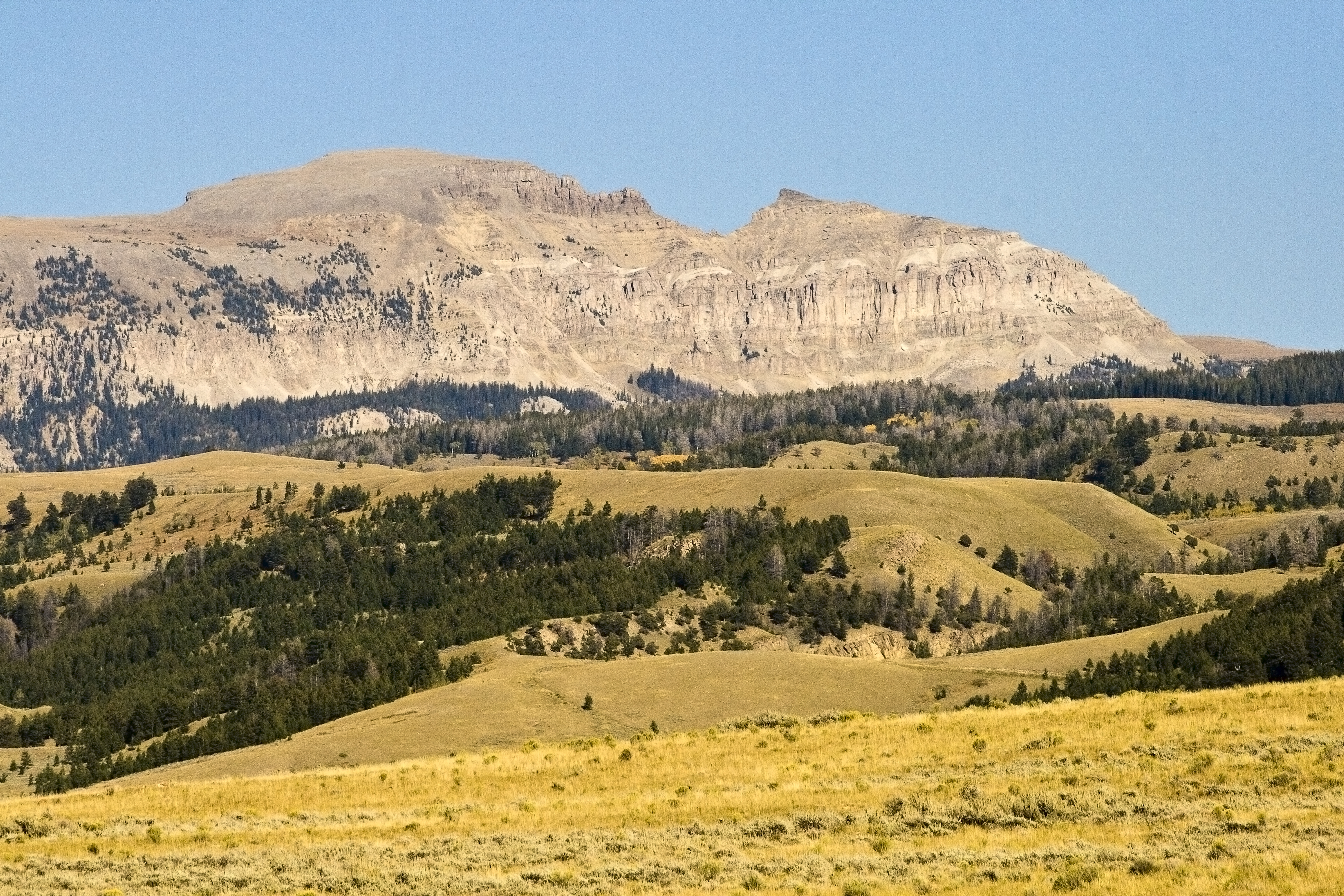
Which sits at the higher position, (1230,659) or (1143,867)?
(1143,867)

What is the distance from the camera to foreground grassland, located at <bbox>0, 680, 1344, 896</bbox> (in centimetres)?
4538

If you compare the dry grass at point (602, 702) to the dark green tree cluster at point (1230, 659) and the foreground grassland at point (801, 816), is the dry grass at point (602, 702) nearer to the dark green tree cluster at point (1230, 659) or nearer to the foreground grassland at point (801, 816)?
the dark green tree cluster at point (1230, 659)

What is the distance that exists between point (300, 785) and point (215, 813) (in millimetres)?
6957

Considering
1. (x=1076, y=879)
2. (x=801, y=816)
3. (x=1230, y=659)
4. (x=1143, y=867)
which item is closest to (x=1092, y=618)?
(x=1230, y=659)

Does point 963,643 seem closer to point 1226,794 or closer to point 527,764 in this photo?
point 527,764

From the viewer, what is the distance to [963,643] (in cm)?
18625

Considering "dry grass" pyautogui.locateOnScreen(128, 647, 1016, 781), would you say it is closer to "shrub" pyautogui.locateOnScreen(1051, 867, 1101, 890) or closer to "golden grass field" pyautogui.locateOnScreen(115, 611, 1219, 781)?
"golden grass field" pyautogui.locateOnScreen(115, 611, 1219, 781)

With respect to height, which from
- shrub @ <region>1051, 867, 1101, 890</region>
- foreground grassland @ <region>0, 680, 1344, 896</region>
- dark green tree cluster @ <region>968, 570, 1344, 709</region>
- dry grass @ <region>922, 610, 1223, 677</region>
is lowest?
dry grass @ <region>922, 610, 1223, 677</region>

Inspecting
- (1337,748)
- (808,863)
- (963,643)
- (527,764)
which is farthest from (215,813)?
(963,643)

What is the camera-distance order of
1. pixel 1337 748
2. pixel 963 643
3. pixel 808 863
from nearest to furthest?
pixel 808 863 < pixel 1337 748 < pixel 963 643

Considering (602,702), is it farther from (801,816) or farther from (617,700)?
(801,816)

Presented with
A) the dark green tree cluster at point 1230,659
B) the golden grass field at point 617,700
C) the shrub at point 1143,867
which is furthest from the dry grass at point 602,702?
the shrub at point 1143,867

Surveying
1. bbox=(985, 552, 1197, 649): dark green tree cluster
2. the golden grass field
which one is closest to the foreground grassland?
the golden grass field

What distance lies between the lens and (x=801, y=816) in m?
54.5
